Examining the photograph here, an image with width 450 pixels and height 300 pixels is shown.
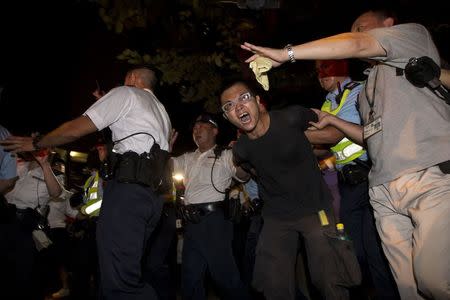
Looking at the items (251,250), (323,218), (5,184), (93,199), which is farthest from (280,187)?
(93,199)

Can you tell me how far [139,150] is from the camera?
3.62m

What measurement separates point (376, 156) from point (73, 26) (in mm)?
9560

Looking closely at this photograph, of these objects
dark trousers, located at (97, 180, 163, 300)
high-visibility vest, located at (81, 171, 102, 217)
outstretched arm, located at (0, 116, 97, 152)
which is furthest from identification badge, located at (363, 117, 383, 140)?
high-visibility vest, located at (81, 171, 102, 217)

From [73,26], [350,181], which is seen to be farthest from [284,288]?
[73,26]

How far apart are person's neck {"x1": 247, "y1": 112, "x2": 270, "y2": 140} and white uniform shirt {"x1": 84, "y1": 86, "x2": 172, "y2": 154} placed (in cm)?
91

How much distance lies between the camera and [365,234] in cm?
362

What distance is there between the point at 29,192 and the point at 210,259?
2802mm

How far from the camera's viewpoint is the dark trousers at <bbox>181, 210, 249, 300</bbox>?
4.61 meters

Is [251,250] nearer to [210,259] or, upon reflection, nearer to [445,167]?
[210,259]

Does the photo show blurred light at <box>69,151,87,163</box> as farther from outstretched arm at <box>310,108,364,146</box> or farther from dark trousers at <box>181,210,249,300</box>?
outstretched arm at <box>310,108,364,146</box>

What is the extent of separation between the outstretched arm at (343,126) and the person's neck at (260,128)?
431 mm

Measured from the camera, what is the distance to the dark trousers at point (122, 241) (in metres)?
3.19

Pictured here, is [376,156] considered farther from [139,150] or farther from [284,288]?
[139,150]

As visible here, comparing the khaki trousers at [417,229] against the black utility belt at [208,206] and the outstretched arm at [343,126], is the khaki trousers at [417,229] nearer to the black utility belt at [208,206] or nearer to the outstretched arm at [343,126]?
the outstretched arm at [343,126]
